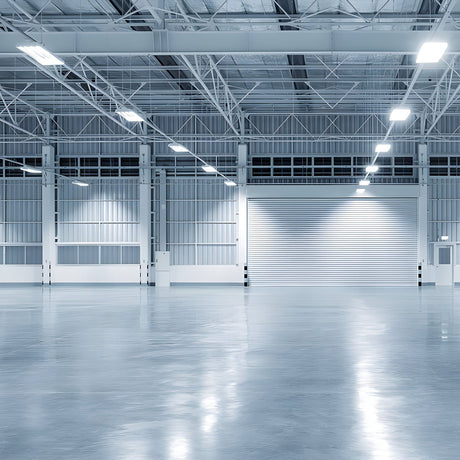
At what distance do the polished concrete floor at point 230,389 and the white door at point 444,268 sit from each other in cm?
2434

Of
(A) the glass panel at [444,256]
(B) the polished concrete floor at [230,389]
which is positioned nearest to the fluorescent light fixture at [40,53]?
(B) the polished concrete floor at [230,389]

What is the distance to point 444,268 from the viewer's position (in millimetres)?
42594

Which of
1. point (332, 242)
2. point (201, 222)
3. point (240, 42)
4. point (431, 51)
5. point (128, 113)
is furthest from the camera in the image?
point (201, 222)

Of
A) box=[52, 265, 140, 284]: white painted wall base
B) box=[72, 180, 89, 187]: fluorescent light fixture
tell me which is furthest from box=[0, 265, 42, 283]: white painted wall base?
box=[72, 180, 89, 187]: fluorescent light fixture

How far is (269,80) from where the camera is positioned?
3334cm

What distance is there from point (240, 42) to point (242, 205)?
25.6m

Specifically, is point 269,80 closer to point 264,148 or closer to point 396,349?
point 264,148

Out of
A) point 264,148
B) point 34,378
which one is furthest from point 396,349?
point 264,148

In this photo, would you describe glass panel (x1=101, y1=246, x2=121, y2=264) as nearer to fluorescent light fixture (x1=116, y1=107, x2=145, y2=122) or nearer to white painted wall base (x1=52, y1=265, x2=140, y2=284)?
white painted wall base (x1=52, y1=265, x2=140, y2=284)

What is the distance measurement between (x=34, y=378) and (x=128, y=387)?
1.69m

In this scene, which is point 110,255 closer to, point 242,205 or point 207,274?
point 207,274

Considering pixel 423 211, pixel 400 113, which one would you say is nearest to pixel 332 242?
pixel 423 211

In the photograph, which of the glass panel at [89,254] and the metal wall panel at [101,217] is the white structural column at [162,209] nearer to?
the metal wall panel at [101,217]

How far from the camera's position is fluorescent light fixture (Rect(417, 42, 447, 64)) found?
13.9 m
